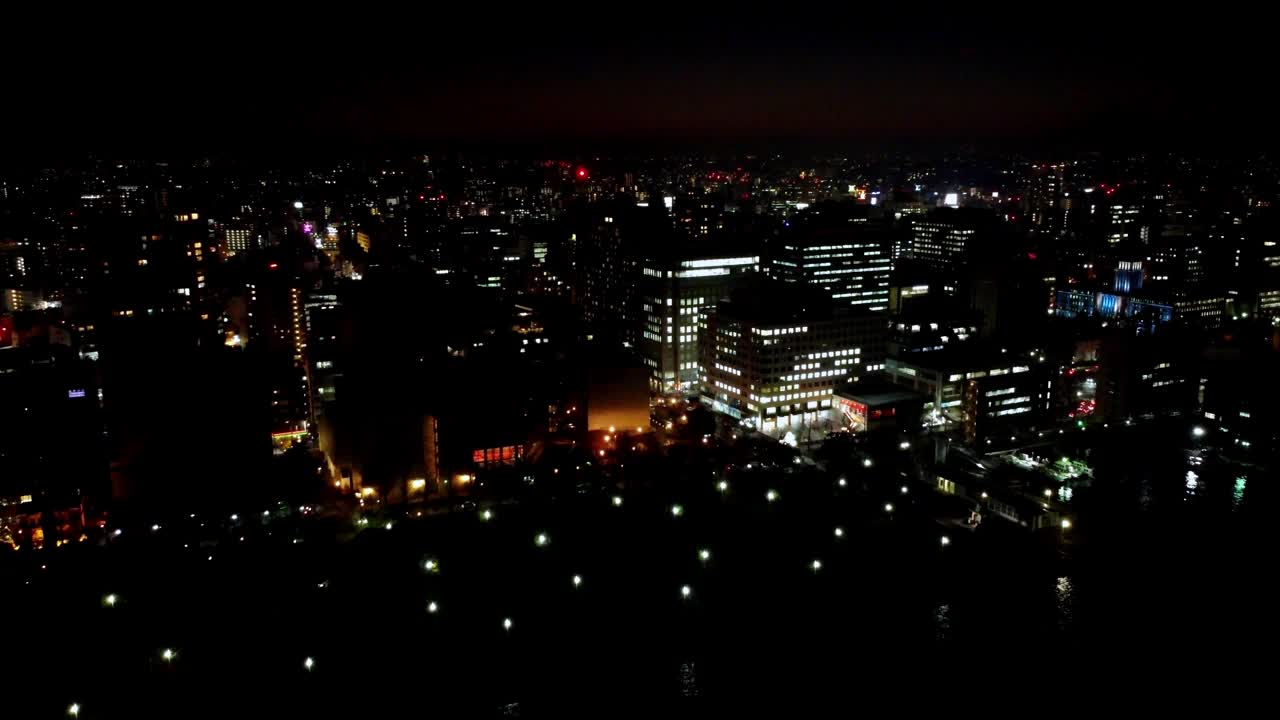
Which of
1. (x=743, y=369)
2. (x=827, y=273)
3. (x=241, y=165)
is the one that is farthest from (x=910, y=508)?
(x=241, y=165)

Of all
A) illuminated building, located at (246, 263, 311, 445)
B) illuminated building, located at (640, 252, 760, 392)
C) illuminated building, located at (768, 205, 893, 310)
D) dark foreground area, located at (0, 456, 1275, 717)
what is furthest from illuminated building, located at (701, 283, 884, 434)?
illuminated building, located at (246, 263, 311, 445)

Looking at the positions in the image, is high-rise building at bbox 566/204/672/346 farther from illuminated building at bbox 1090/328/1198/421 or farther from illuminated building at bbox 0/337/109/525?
illuminated building at bbox 0/337/109/525

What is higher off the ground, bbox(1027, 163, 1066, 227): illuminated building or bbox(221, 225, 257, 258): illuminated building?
bbox(1027, 163, 1066, 227): illuminated building

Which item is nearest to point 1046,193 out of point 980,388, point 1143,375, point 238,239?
point 1143,375

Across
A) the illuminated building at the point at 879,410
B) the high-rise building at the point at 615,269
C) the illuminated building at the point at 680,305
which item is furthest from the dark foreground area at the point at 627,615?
the high-rise building at the point at 615,269

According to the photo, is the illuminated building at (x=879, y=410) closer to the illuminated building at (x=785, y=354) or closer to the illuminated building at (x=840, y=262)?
the illuminated building at (x=785, y=354)

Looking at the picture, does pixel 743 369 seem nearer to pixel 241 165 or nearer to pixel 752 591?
pixel 752 591
